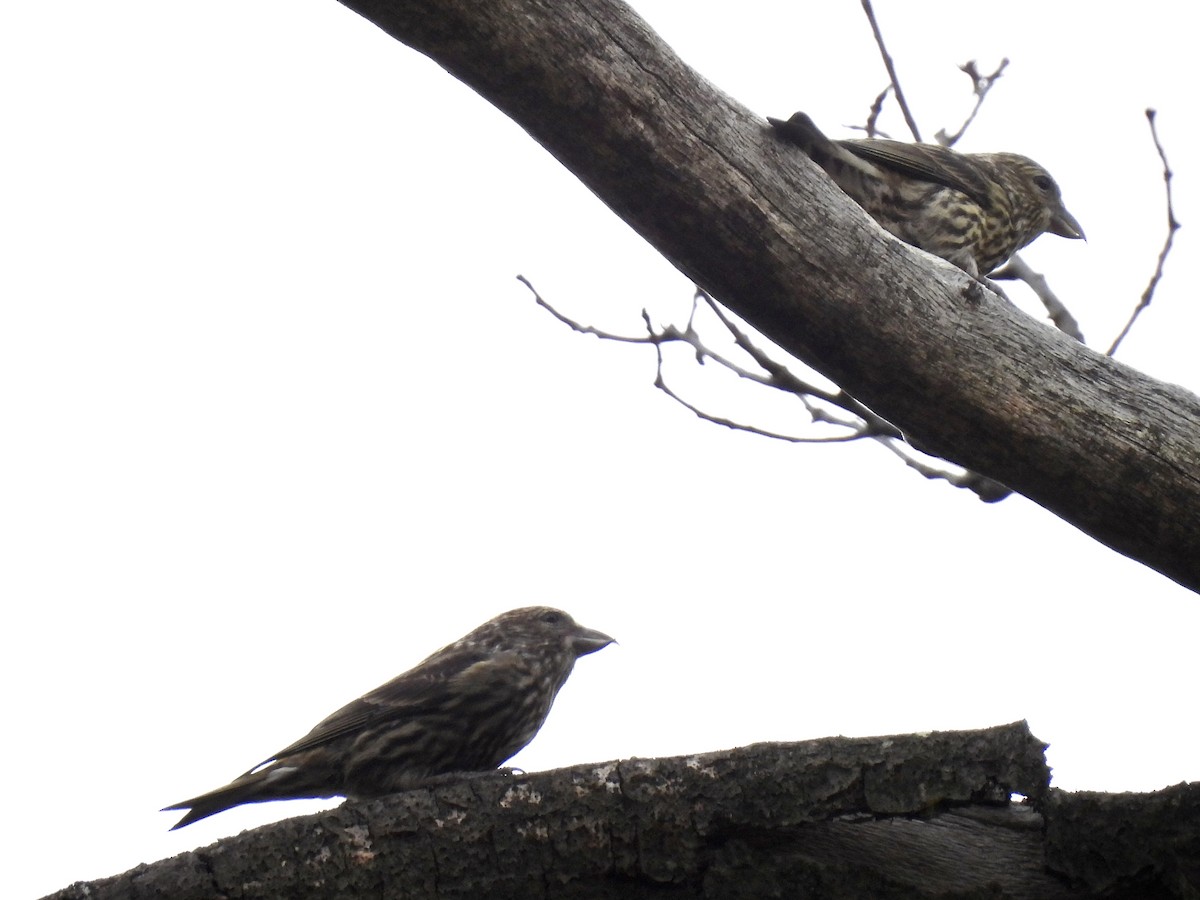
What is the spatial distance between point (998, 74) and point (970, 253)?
1.01 m

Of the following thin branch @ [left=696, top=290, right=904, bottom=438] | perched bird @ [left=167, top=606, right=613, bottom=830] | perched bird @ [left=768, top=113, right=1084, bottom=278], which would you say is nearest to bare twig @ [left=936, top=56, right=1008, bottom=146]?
perched bird @ [left=768, top=113, right=1084, bottom=278]

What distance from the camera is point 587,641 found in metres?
4.88

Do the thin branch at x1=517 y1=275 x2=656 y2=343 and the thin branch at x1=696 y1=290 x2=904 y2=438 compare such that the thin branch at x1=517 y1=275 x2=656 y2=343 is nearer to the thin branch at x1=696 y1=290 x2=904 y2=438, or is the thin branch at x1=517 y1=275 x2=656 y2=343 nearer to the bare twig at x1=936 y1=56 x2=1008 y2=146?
the thin branch at x1=696 y1=290 x2=904 y2=438

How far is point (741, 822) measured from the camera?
2.74m

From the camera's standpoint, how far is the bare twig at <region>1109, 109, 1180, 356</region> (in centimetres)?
454

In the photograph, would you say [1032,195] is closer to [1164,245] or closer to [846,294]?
[1164,245]

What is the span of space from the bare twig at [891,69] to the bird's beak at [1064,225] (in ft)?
3.85

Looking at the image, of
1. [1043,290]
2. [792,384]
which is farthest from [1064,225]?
[792,384]

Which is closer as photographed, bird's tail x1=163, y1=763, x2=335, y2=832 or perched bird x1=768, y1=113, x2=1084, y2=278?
bird's tail x1=163, y1=763, x2=335, y2=832

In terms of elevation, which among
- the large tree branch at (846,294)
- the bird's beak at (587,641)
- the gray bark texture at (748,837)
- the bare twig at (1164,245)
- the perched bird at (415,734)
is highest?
the bare twig at (1164,245)

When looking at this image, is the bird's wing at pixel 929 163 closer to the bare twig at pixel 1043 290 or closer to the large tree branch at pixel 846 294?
the bare twig at pixel 1043 290

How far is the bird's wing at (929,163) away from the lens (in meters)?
4.77

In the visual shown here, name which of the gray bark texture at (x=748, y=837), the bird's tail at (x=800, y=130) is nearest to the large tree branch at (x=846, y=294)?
the bird's tail at (x=800, y=130)

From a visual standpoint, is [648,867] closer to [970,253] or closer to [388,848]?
[388,848]
